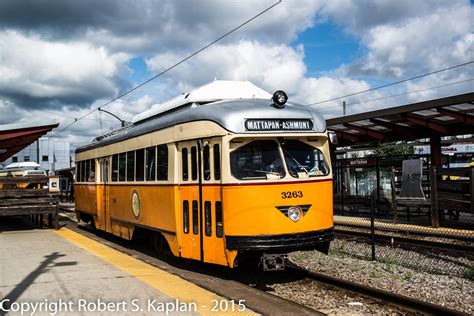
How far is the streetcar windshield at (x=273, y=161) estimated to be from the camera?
7504mm

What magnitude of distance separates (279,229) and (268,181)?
0.72 meters

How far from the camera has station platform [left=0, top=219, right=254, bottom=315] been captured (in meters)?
6.00

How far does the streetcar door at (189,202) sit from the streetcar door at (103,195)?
15.9ft

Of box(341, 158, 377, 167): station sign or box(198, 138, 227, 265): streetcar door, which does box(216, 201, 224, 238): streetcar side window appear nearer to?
box(198, 138, 227, 265): streetcar door

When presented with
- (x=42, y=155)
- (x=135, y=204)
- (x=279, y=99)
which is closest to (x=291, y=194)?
(x=279, y=99)

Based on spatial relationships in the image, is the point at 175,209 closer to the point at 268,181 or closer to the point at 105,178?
the point at 268,181

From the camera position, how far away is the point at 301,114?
805 cm

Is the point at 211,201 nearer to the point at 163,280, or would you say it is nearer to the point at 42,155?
the point at 163,280

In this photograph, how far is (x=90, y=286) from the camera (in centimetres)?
710

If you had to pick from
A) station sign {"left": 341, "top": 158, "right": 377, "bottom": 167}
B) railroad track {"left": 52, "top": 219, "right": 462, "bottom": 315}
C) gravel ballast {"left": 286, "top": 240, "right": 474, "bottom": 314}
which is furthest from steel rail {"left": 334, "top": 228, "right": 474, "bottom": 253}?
station sign {"left": 341, "top": 158, "right": 377, "bottom": 167}

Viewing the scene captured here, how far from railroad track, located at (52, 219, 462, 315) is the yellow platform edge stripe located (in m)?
0.23

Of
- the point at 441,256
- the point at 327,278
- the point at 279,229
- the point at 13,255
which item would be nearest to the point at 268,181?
the point at 279,229

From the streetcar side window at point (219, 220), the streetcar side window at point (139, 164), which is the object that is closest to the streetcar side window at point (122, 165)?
the streetcar side window at point (139, 164)

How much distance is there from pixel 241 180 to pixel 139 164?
3.66m
